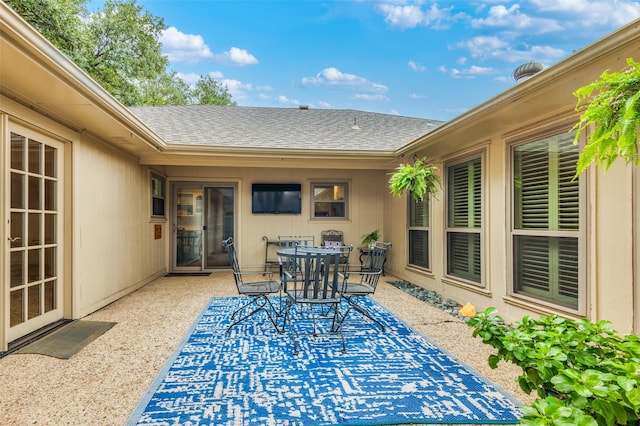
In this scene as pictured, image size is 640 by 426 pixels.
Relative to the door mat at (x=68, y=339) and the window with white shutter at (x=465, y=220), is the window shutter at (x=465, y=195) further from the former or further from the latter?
the door mat at (x=68, y=339)

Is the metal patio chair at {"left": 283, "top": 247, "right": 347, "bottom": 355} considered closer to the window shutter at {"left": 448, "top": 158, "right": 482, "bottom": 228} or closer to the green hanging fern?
the green hanging fern

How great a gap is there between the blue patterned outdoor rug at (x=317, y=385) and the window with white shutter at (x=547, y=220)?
1.37 m

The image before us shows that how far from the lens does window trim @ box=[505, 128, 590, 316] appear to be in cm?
289

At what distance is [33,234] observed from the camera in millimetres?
3291

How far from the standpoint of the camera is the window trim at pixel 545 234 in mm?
2889

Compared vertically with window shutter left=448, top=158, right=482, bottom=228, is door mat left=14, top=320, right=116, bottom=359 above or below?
below

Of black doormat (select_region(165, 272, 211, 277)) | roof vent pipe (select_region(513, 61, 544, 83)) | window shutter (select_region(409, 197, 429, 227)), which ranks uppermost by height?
roof vent pipe (select_region(513, 61, 544, 83))

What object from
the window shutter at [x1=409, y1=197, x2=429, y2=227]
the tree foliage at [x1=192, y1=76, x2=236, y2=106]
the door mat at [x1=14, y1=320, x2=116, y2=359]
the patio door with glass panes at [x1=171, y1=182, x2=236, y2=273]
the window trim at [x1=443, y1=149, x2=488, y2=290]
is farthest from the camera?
the tree foliage at [x1=192, y1=76, x2=236, y2=106]

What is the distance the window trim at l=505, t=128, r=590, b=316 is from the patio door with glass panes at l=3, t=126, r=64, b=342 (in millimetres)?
4907

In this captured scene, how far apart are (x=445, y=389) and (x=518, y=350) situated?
1297mm

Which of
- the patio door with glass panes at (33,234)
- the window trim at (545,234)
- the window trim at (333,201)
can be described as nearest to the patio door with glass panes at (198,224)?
the window trim at (333,201)

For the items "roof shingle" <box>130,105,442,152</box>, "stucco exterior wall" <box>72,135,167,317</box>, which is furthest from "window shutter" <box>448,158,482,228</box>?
"stucco exterior wall" <box>72,135,167,317</box>

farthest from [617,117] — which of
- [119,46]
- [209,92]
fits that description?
[209,92]

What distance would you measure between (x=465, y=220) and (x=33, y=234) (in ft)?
16.6
